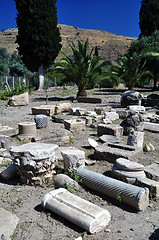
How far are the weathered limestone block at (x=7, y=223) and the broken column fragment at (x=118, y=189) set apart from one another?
4.54ft

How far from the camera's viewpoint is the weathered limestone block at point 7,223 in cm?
287

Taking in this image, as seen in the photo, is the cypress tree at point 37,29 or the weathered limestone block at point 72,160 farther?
the cypress tree at point 37,29

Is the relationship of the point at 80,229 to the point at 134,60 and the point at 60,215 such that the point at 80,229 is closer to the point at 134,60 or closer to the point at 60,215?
the point at 60,215

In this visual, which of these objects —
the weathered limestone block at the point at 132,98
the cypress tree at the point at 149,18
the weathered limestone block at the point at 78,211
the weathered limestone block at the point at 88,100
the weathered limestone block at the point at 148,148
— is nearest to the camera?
the weathered limestone block at the point at 78,211

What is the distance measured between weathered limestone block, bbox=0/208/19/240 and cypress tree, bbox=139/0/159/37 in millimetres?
30061

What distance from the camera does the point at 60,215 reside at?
326 centimetres

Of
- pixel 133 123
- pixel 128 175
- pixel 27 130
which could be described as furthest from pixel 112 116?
pixel 128 175

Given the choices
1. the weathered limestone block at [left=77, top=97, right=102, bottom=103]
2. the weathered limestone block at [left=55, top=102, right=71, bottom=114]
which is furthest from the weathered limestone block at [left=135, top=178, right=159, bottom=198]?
the weathered limestone block at [left=77, top=97, right=102, bottom=103]

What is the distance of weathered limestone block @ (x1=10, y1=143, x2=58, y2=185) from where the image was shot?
13.2 feet

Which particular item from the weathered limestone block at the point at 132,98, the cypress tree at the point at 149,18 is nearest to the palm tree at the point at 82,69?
the weathered limestone block at the point at 132,98

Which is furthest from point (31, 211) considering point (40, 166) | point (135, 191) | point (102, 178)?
point (135, 191)

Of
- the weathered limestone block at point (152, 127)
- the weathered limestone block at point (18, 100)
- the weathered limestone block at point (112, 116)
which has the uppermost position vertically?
the weathered limestone block at point (18, 100)

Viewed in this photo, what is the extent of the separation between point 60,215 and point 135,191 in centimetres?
112

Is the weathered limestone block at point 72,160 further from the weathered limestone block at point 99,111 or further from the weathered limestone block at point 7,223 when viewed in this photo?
the weathered limestone block at point 99,111
